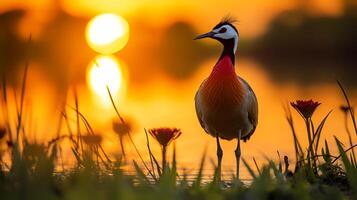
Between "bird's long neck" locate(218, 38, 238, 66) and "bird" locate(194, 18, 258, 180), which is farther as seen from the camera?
"bird's long neck" locate(218, 38, 238, 66)

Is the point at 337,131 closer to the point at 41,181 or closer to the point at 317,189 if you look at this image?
the point at 317,189

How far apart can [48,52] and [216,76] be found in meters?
53.0

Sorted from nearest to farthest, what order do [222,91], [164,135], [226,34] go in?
[164,135]
[222,91]
[226,34]

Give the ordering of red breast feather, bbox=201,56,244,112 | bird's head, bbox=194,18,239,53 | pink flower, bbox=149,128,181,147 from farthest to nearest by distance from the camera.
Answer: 1. bird's head, bbox=194,18,239,53
2. red breast feather, bbox=201,56,244,112
3. pink flower, bbox=149,128,181,147

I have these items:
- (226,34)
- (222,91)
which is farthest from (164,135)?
(226,34)

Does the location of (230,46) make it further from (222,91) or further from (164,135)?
(164,135)

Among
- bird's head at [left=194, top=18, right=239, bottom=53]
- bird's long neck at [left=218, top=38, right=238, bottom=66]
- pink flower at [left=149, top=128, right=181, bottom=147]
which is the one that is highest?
bird's head at [left=194, top=18, right=239, bottom=53]

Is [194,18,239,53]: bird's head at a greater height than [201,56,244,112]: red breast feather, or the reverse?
[194,18,239,53]: bird's head

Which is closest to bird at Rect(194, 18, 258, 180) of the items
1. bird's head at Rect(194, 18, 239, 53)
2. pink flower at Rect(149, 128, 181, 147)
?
bird's head at Rect(194, 18, 239, 53)

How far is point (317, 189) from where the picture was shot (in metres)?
5.18

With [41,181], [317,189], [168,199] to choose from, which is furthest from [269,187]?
[41,181]

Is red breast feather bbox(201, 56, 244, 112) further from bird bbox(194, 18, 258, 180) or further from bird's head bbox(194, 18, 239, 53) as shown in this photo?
bird's head bbox(194, 18, 239, 53)

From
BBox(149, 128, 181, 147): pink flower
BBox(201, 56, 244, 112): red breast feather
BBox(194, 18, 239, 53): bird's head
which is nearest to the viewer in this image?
BBox(149, 128, 181, 147): pink flower

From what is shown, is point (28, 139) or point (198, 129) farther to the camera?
point (198, 129)
